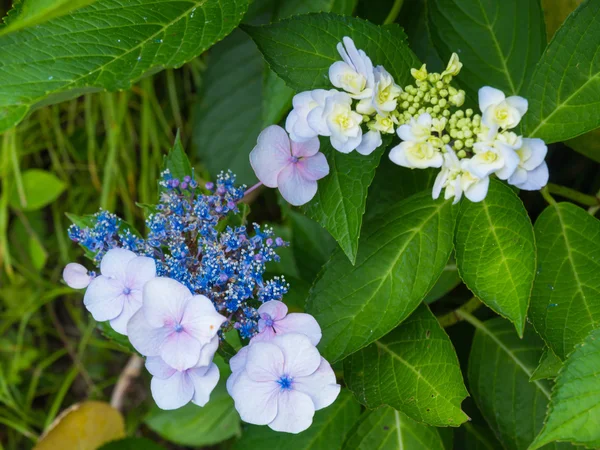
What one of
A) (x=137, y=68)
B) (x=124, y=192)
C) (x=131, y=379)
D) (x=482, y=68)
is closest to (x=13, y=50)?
(x=137, y=68)

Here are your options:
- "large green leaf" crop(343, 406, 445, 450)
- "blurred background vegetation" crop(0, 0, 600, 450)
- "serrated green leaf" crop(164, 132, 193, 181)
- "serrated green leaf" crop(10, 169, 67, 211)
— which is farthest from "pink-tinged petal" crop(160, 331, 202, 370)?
"serrated green leaf" crop(10, 169, 67, 211)

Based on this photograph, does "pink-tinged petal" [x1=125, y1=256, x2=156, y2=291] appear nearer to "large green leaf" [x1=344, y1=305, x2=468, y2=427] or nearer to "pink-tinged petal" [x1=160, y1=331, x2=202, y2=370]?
"pink-tinged petal" [x1=160, y1=331, x2=202, y2=370]

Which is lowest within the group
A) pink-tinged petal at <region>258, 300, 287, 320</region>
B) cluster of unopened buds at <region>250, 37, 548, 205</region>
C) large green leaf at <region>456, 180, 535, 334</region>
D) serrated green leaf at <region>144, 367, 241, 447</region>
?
serrated green leaf at <region>144, 367, 241, 447</region>

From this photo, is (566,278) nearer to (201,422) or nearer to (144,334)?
(144,334)

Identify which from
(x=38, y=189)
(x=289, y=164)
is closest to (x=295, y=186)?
(x=289, y=164)

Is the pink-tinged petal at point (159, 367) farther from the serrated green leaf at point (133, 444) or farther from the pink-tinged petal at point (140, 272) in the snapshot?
the serrated green leaf at point (133, 444)

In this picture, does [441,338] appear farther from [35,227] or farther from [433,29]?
[35,227]

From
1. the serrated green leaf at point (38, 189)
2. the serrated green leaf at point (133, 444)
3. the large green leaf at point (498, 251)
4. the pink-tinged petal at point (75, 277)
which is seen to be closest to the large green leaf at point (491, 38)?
the large green leaf at point (498, 251)
